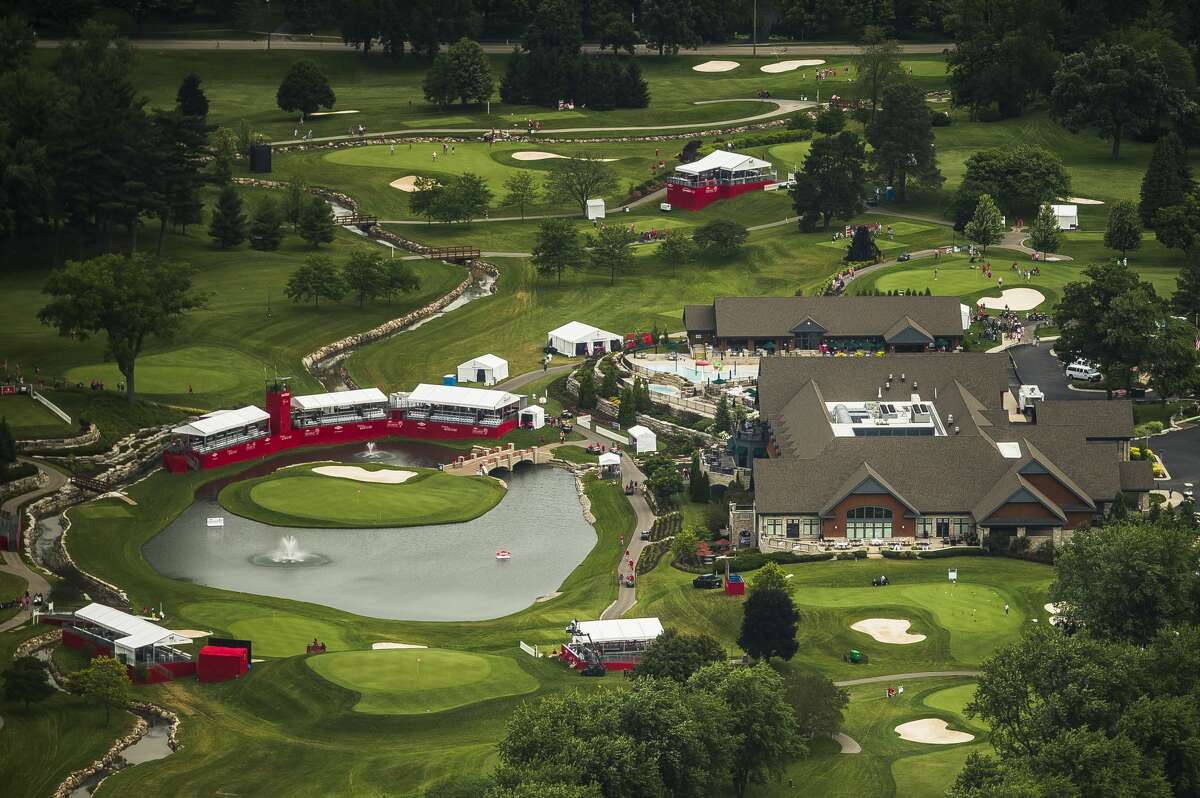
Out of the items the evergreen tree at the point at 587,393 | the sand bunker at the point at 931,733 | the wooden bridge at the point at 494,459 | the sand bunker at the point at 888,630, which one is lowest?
the wooden bridge at the point at 494,459

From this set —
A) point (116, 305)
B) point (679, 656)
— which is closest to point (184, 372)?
Answer: point (116, 305)

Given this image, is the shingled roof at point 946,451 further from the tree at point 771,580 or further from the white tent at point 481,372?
the white tent at point 481,372

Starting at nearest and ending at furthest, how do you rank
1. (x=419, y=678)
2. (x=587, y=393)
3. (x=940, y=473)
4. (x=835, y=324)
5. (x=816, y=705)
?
(x=816, y=705) → (x=419, y=678) → (x=940, y=473) → (x=587, y=393) → (x=835, y=324)

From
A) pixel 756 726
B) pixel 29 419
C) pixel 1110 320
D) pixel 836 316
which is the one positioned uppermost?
pixel 1110 320

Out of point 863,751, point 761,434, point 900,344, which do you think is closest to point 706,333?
point 900,344

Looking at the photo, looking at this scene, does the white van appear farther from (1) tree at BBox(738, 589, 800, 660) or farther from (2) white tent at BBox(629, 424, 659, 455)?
(1) tree at BBox(738, 589, 800, 660)

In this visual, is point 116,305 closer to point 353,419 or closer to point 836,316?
point 353,419

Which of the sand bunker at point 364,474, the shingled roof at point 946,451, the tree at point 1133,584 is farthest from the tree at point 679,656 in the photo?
the sand bunker at point 364,474
